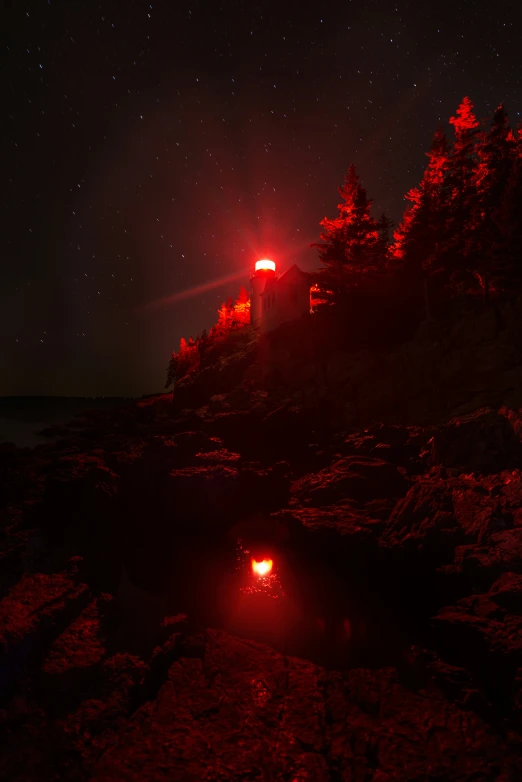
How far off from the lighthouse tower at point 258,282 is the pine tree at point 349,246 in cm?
2454

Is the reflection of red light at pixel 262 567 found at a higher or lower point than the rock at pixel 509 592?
lower

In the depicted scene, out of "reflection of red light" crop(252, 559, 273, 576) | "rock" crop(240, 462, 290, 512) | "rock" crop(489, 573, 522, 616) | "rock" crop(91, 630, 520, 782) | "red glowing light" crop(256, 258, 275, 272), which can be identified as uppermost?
"red glowing light" crop(256, 258, 275, 272)

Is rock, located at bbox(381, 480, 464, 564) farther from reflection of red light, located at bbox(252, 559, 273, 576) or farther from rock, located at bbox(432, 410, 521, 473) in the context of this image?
reflection of red light, located at bbox(252, 559, 273, 576)

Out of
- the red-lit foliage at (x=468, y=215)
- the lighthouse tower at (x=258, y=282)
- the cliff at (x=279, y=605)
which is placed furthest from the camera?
the lighthouse tower at (x=258, y=282)

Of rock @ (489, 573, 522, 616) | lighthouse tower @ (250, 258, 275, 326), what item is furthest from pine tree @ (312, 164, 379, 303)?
rock @ (489, 573, 522, 616)

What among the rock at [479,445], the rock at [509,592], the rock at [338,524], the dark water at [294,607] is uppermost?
the rock at [479,445]

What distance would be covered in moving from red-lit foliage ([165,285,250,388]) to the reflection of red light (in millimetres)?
49735

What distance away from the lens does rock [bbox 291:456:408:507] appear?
16266 mm

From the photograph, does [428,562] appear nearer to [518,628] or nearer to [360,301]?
[518,628]

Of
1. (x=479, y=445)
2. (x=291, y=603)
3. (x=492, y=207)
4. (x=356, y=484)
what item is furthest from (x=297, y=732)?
(x=492, y=207)

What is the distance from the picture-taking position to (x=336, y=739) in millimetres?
6844

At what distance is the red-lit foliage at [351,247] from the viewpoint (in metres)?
35.6

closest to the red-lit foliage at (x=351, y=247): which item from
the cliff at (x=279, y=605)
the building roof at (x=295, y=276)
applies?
the building roof at (x=295, y=276)

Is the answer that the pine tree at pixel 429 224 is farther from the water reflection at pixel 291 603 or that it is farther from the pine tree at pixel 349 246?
the water reflection at pixel 291 603
